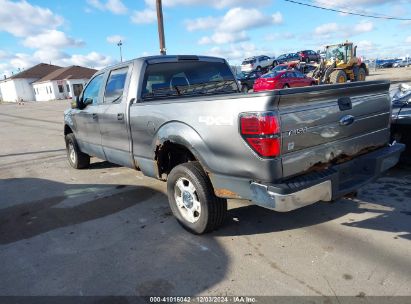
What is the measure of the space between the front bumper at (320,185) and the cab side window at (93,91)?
3479 millimetres

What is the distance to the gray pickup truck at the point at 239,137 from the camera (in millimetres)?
2920

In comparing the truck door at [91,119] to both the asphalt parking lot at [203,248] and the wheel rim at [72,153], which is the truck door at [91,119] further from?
the asphalt parking lot at [203,248]

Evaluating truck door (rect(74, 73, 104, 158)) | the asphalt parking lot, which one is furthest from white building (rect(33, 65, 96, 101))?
the asphalt parking lot

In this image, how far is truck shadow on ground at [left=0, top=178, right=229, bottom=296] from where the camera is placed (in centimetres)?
303

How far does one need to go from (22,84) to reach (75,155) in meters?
74.4

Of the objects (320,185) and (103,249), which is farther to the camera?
(103,249)

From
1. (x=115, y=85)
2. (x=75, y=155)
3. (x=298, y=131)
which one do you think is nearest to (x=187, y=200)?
(x=298, y=131)

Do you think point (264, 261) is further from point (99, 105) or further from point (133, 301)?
point (99, 105)

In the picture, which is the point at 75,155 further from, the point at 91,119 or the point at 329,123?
the point at 329,123

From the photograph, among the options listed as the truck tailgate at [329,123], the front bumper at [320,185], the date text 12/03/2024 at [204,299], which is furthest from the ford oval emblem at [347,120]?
the date text 12/03/2024 at [204,299]

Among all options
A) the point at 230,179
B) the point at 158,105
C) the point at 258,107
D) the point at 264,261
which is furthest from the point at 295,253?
the point at 158,105

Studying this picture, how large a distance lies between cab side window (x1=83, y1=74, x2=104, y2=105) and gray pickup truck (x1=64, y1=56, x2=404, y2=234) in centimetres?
58

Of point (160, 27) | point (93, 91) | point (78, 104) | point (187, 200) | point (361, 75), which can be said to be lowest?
point (187, 200)

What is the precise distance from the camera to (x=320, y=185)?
3029 millimetres
